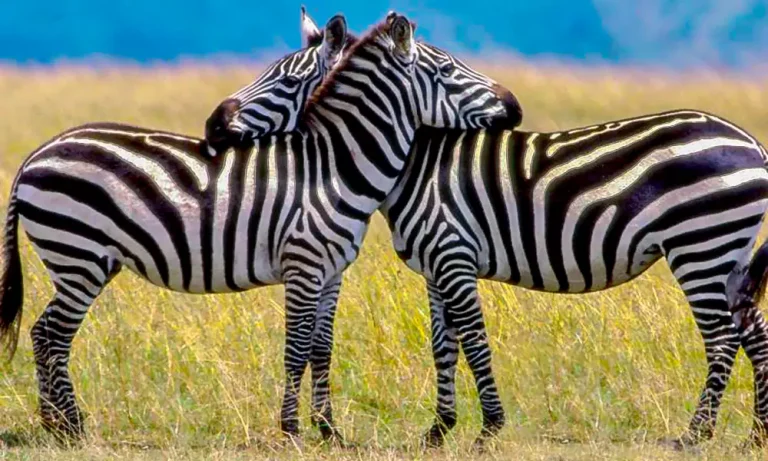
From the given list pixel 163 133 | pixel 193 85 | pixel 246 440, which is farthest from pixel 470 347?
pixel 193 85

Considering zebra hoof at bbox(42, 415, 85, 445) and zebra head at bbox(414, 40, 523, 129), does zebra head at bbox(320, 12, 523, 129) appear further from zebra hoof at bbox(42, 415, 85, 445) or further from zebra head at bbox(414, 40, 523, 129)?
zebra hoof at bbox(42, 415, 85, 445)

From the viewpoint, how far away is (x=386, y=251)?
1066 cm

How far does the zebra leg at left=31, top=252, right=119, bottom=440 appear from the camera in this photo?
708cm

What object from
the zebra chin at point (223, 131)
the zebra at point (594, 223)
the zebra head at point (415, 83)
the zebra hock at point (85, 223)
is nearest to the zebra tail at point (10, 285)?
the zebra hock at point (85, 223)

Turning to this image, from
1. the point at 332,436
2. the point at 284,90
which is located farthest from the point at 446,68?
the point at 332,436

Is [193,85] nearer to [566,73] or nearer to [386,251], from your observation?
[566,73]

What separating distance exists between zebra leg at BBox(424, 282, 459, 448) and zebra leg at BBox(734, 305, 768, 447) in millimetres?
1619

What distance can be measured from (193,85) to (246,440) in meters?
21.6

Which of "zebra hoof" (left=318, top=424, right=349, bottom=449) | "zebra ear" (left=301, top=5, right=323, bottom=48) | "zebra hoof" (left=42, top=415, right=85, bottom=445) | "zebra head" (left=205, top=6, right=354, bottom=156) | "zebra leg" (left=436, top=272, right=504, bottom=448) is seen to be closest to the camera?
"zebra leg" (left=436, top=272, right=504, bottom=448)

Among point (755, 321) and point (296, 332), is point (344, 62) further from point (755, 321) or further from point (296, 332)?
point (755, 321)

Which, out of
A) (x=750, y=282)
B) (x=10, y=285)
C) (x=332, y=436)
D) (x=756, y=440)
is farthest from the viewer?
(x=10, y=285)

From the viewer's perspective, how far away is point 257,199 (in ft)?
23.2

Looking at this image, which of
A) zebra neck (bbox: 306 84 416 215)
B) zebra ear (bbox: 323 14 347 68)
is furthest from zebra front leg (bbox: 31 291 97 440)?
zebra ear (bbox: 323 14 347 68)

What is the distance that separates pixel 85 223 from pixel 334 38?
2.00 meters
